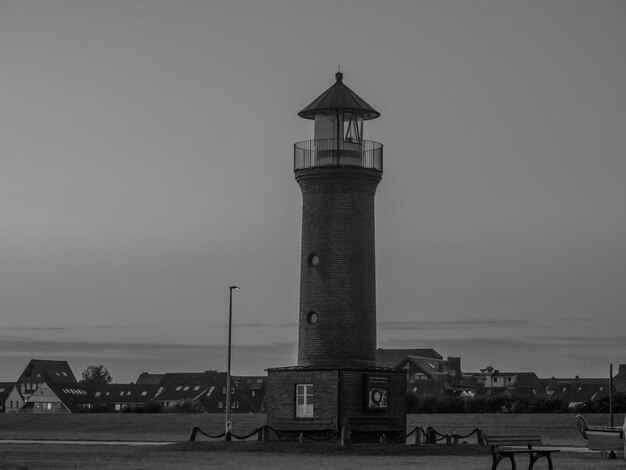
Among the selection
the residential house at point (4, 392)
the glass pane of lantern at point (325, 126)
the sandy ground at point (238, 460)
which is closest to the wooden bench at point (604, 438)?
the sandy ground at point (238, 460)

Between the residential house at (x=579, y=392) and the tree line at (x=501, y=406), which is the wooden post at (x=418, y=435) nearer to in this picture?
the tree line at (x=501, y=406)

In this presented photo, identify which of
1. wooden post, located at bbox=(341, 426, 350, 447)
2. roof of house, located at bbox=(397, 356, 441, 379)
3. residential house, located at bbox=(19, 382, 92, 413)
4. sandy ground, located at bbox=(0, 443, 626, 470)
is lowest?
sandy ground, located at bbox=(0, 443, 626, 470)

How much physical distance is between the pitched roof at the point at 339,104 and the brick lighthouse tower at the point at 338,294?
4 cm

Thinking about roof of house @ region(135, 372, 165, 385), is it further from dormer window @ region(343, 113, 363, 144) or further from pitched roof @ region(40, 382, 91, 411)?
dormer window @ region(343, 113, 363, 144)

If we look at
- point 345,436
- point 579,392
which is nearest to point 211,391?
point 579,392

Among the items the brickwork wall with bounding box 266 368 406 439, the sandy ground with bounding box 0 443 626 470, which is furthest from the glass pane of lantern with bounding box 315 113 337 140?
the sandy ground with bounding box 0 443 626 470

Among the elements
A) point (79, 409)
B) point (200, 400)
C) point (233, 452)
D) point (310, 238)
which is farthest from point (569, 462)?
point (79, 409)

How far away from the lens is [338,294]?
170ft

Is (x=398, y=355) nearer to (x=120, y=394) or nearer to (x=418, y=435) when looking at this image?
(x=120, y=394)

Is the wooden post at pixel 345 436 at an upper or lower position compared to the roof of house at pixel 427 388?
lower

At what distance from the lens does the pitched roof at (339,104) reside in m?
52.6

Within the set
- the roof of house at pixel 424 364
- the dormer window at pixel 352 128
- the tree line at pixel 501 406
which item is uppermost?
the dormer window at pixel 352 128

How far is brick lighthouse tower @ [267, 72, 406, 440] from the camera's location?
51156 mm

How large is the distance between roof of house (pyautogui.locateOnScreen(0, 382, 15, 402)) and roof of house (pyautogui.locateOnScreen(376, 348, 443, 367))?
50.3 meters
